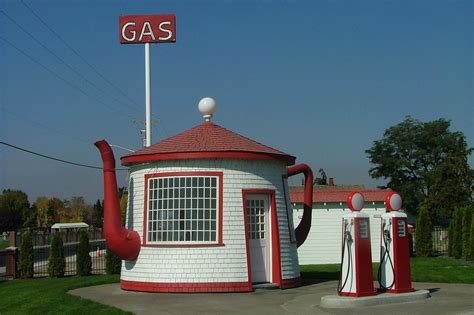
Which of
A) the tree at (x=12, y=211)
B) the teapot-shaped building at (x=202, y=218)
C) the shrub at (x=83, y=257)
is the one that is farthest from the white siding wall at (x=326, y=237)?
the tree at (x=12, y=211)

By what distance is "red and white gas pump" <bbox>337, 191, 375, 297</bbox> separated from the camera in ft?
45.8

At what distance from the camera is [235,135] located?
18219mm

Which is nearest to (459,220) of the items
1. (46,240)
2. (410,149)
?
(410,149)

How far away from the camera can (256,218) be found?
17141 millimetres

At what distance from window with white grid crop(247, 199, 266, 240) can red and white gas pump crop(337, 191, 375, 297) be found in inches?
129

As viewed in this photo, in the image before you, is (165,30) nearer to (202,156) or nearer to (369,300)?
(202,156)

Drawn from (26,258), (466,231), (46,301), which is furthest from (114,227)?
(466,231)

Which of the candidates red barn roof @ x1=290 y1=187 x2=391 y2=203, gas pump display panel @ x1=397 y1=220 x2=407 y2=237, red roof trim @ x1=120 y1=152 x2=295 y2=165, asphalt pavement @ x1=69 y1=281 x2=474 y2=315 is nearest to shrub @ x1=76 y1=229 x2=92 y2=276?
asphalt pavement @ x1=69 y1=281 x2=474 y2=315

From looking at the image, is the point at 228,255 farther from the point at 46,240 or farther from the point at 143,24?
the point at 46,240

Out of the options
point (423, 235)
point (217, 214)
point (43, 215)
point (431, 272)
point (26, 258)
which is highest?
point (43, 215)

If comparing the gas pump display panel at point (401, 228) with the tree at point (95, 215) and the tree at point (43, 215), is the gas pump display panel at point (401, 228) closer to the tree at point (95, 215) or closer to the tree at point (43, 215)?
the tree at point (43, 215)

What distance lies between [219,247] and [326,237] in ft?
44.0

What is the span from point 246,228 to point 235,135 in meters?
2.83

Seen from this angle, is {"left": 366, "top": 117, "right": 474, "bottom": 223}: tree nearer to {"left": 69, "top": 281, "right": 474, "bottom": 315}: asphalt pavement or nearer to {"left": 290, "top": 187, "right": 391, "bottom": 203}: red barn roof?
{"left": 290, "top": 187, "right": 391, "bottom": 203}: red barn roof
